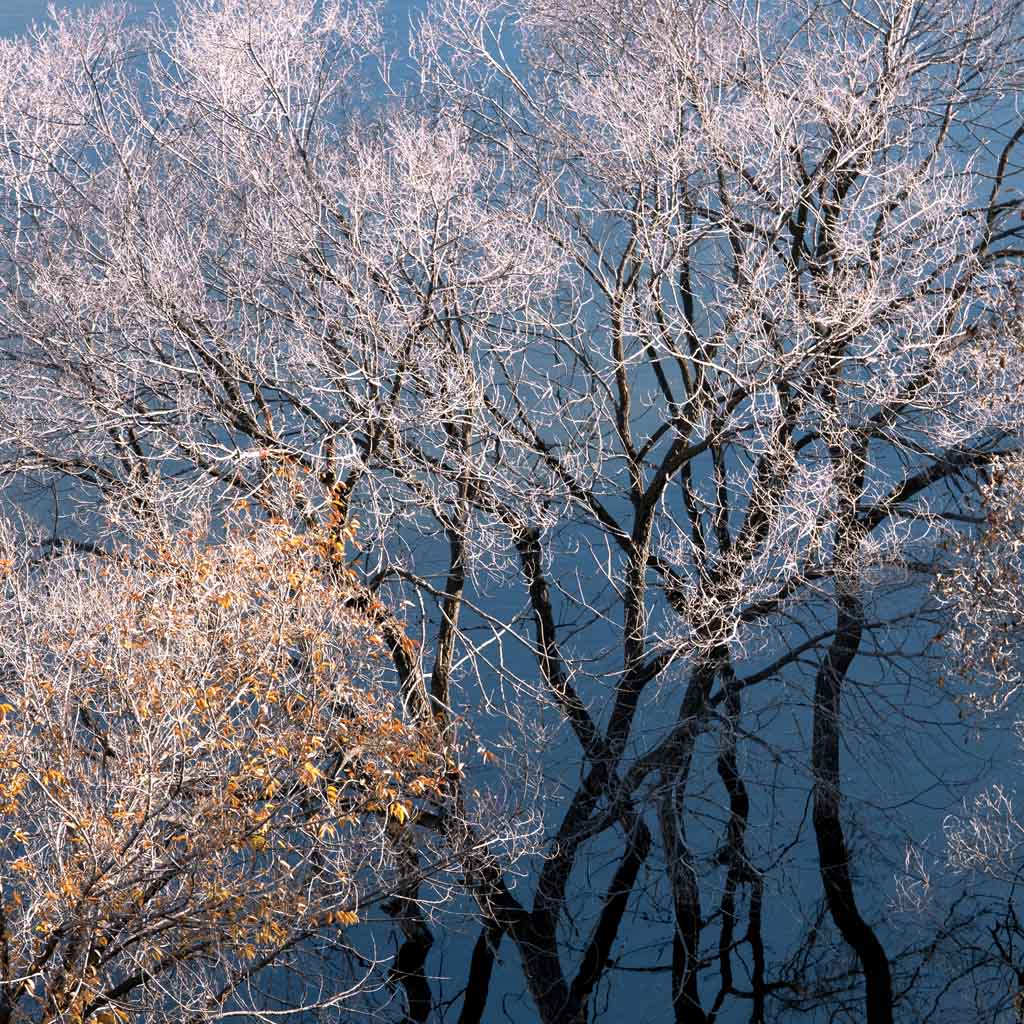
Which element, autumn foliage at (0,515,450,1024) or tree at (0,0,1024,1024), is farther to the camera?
tree at (0,0,1024,1024)

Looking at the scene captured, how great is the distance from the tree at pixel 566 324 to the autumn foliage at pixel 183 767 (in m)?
0.89

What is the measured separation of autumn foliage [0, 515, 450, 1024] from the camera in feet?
28.1

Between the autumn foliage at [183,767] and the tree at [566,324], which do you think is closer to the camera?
the autumn foliage at [183,767]

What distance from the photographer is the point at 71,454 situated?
13422mm

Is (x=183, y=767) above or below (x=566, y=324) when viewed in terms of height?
below

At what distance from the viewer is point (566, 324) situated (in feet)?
43.9

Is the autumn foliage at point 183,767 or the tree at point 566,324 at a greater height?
the tree at point 566,324

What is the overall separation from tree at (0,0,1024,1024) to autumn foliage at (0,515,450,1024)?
2.93ft

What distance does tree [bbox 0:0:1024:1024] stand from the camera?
11633 mm

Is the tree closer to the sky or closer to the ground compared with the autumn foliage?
closer to the sky

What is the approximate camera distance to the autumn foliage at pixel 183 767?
856 cm

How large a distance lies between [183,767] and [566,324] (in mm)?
6390

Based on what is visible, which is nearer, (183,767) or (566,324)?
(183,767)

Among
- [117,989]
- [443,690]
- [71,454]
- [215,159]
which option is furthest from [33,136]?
[117,989]
